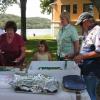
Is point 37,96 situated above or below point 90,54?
below

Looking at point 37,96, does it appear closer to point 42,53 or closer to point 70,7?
point 42,53

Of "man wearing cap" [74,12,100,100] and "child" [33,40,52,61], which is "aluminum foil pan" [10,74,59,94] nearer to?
"man wearing cap" [74,12,100,100]

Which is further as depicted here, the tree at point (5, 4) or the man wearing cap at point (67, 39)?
the tree at point (5, 4)

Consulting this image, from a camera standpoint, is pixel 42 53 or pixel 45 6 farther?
pixel 45 6

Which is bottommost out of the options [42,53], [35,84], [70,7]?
[42,53]

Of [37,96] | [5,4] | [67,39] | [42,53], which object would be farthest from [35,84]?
[5,4]

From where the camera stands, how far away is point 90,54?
4.66 meters

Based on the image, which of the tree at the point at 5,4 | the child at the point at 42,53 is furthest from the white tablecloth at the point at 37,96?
the tree at the point at 5,4

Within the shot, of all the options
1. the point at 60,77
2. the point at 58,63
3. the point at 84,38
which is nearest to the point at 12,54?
the point at 84,38

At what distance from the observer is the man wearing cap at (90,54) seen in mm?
4688

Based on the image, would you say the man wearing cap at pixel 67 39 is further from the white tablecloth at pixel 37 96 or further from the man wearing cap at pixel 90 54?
the white tablecloth at pixel 37 96

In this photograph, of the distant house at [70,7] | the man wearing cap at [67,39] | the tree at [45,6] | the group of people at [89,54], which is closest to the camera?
the group of people at [89,54]

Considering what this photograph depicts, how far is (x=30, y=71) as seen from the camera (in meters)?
3.75

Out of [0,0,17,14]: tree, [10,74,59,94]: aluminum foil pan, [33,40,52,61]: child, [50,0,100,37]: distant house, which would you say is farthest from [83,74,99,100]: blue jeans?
[50,0,100,37]: distant house
